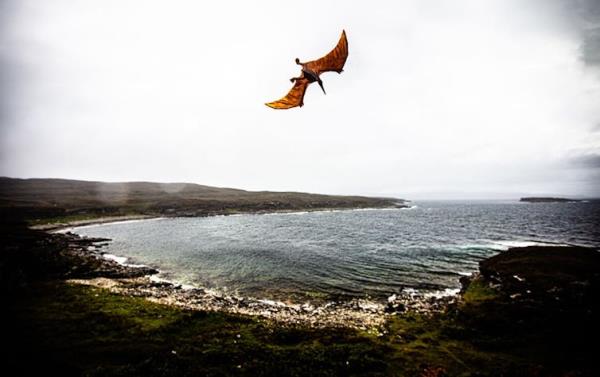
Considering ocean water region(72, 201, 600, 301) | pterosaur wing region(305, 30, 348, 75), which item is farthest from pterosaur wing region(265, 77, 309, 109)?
ocean water region(72, 201, 600, 301)

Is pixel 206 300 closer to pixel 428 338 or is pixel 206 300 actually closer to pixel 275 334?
pixel 275 334

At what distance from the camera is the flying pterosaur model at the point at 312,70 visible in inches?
267

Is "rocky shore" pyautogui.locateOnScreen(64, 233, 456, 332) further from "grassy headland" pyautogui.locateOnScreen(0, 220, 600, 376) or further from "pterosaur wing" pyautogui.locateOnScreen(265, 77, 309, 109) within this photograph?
"pterosaur wing" pyautogui.locateOnScreen(265, 77, 309, 109)

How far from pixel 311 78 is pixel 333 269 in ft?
99.1

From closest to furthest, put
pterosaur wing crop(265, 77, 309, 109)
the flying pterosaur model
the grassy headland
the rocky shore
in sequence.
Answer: the flying pterosaur model
pterosaur wing crop(265, 77, 309, 109)
the grassy headland
the rocky shore

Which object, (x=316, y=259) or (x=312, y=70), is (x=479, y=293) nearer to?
(x=316, y=259)

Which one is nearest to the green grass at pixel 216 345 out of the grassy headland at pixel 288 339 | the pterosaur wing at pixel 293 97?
the grassy headland at pixel 288 339

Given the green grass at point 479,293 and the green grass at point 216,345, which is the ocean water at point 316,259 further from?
the green grass at point 216,345

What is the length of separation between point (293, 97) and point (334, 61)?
129 cm

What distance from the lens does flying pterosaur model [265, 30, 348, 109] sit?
6.79 m

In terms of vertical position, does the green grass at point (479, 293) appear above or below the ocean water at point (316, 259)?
above

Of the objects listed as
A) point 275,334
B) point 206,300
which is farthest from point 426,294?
point 206,300

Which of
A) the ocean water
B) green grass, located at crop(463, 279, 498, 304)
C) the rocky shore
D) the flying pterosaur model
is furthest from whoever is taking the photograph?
the ocean water

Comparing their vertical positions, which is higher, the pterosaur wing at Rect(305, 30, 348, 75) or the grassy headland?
the pterosaur wing at Rect(305, 30, 348, 75)
